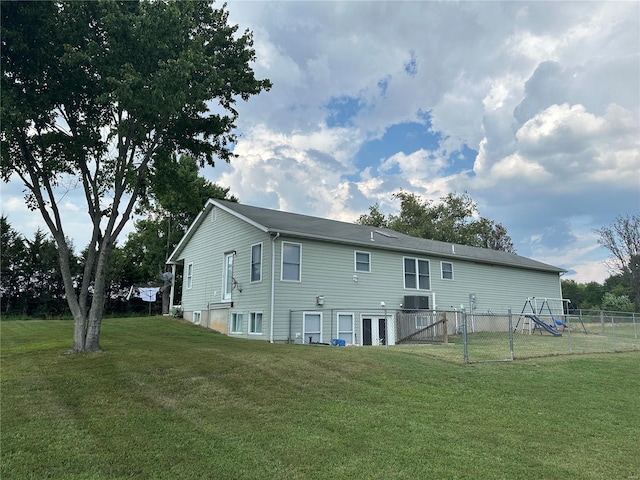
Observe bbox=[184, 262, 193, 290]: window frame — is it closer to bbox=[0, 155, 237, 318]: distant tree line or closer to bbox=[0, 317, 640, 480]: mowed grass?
bbox=[0, 155, 237, 318]: distant tree line

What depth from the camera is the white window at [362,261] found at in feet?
57.6

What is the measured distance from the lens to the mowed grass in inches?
167

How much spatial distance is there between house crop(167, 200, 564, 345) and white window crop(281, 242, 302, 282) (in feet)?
0.12

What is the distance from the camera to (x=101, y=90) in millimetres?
9734

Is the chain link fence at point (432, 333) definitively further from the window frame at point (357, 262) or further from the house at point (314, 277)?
the window frame at point (357, 262)

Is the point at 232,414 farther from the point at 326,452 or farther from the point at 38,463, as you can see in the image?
the point at 38,463

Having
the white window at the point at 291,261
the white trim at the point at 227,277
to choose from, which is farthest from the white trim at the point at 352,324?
the white trim at the point at 227,277

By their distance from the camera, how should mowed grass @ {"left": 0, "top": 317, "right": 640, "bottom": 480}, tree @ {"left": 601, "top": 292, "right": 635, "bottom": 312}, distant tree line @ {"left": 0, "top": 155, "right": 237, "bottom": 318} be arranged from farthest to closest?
tree @ {"left": 601, "top": 292, "right": 635, "bottom": 312}, distant tree line @ {"left": 0, "top": 155, "right": 237, "bottom": 318}, mowed grass @ {"left": 0, "top": 317, "right": 640, "bottom": 480}

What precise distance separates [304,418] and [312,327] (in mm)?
10043

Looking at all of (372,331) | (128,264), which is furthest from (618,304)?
(128,264)

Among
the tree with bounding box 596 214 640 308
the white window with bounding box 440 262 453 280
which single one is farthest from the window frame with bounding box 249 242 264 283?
the tree with bounding box 596 214 640 308

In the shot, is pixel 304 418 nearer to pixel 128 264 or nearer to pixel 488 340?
pixel 488 340

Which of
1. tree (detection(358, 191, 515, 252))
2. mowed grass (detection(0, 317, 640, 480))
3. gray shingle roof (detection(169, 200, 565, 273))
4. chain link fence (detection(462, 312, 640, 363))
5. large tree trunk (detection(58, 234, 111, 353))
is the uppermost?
tree (detection(358, 191, 515, 252))

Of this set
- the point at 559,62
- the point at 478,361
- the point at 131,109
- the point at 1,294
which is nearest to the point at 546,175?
the point at 559,62
